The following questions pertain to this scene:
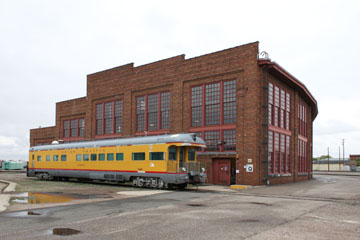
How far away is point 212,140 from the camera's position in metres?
30.8

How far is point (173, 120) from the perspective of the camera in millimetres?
33469

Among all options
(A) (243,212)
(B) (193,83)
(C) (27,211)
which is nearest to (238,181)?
(B) (193,83)

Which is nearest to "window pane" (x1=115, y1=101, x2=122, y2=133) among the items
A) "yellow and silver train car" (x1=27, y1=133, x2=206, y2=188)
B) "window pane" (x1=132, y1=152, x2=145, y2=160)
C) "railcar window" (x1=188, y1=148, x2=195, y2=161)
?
"yellow and silver train car" (x1=27, y1=133, x2=206, y2=188)

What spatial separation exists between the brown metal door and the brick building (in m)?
0.08

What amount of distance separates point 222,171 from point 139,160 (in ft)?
25.0

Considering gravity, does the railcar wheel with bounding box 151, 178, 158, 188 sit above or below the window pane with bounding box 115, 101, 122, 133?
below

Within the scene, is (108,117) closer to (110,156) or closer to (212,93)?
(110,156)

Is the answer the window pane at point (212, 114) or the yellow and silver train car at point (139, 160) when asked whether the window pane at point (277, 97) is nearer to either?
the window pane at point (212, 114)

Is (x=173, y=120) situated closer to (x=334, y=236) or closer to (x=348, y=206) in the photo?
(x=348, y=206)

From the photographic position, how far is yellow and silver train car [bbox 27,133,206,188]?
2408 centimetres

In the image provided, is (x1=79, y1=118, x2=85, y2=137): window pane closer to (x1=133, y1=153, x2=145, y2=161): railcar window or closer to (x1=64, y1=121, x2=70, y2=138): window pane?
(x1=64, y1=121, x2=70, y2=138): window pane

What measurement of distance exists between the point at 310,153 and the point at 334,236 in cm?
3864

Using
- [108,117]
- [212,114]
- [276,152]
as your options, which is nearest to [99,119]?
[108,117]

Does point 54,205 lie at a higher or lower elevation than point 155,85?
lower
